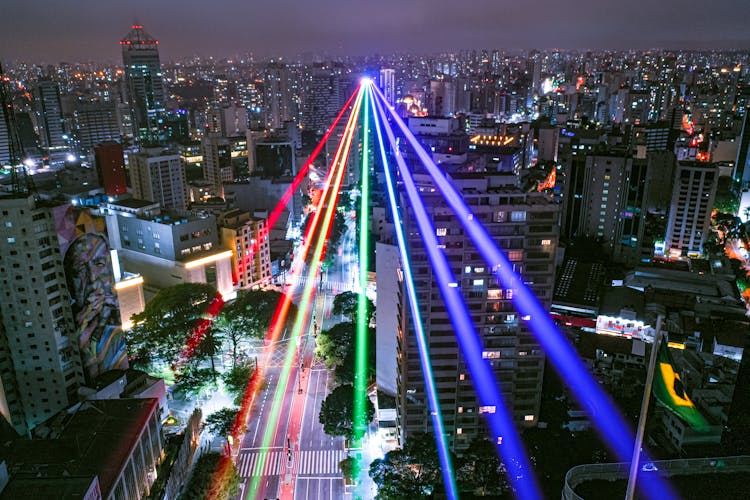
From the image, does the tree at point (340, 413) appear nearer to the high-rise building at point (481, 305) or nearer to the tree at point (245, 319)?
the high-rise building at point (481, 305)

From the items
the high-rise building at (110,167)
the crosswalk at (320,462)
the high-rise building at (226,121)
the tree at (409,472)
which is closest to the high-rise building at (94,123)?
the high-rise building at (226,121)

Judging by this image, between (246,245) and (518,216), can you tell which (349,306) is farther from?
(518,216)

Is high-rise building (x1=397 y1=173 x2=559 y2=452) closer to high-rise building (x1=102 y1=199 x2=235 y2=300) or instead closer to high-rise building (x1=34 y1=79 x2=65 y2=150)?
high-rise building (x1=102 y1=199 x2=235 y2=300)

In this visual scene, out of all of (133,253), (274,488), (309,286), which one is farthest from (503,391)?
(133,253)

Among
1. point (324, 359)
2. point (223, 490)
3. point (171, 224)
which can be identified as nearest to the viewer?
point (223, 490)

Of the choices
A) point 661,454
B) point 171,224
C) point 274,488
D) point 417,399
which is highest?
point 171,224

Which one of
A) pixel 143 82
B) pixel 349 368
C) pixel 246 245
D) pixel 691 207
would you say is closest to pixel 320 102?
pixel 143 82

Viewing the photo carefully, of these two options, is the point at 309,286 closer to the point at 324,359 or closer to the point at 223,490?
the point at 324,359
